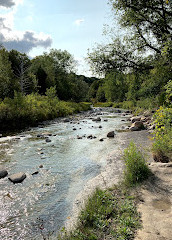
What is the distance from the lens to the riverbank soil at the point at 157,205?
3.17m

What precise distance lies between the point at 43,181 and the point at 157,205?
13.0ft

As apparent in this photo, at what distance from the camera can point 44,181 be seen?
6461 millimetres

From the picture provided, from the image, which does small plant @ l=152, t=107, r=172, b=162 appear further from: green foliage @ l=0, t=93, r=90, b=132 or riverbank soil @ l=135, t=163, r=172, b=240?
green foliage @ l=0, t=93, r=90, b=132

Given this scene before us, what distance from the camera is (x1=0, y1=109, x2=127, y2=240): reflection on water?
417 centimetres

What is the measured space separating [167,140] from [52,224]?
4603 mm

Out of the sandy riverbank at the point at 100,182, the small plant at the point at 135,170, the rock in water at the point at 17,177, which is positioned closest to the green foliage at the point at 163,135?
the sandy riverbank at the point at 100,182

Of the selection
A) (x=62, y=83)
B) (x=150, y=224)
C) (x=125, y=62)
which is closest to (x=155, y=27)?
(x=125, y=62)

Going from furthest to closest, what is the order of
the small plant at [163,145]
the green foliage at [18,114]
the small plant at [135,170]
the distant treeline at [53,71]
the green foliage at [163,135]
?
the distant treeline at [53,71]
the green foliage at [18,114]
the small plant at [163,145]
the green foliage at [163,135]
the small plant at [135,170]

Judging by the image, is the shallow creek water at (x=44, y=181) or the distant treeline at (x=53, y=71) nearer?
the shallow creek water at (x=44, y=181)

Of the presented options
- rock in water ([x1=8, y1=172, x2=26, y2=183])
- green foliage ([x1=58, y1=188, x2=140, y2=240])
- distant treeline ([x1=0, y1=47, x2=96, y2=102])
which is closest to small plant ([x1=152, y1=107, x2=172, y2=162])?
green foliage ([x1=58, y1=188, x2=140, y2=240])

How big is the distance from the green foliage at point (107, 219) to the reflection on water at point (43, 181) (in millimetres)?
703

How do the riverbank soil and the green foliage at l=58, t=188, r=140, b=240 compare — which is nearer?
the riverbank soil

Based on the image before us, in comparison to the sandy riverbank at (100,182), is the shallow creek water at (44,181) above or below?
below

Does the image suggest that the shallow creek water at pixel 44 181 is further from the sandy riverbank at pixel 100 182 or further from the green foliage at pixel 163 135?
the green foliage at pixel 163 135
